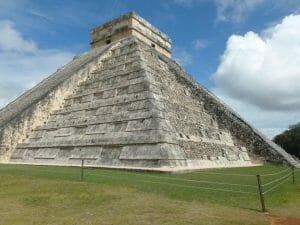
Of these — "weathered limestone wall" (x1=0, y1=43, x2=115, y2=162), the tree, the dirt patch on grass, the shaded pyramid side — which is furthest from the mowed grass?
the tree

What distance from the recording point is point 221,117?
20.1 metres

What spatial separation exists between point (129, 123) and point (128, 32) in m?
10.3

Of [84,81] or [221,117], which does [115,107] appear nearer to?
[84,81]

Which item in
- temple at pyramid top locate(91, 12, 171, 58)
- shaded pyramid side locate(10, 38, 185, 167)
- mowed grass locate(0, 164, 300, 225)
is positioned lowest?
mowed grass locate(0, 164, 300, 225)

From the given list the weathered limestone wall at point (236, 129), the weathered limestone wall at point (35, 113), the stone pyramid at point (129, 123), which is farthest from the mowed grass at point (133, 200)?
the weathered limestone wall at point (236, 129)

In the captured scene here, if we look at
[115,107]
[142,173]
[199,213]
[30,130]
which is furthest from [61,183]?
[30,130]

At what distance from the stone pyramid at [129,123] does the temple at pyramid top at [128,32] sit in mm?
193

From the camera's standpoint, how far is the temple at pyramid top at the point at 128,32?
73.6ft

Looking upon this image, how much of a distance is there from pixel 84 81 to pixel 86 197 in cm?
1227

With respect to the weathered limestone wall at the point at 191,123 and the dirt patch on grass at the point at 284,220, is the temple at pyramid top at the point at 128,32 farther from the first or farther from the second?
the dirt patch on grass at the point at 284,220

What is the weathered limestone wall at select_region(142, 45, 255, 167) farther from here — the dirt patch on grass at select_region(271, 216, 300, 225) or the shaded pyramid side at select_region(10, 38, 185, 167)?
the dirt patch on grass at select_region(271, 216, 300, 225)

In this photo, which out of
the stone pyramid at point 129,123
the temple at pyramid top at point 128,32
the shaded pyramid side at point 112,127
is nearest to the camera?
the shaded pyramid side at point 112,127

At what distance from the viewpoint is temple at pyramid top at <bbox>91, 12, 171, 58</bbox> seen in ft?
73.6

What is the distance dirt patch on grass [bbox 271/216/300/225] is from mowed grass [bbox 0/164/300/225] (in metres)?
0.19
